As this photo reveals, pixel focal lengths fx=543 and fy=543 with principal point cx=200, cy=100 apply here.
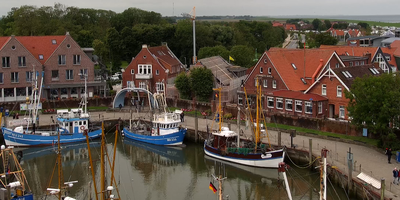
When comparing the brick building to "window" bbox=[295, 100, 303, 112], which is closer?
"window" bbox=[295, 100, 303, 112]

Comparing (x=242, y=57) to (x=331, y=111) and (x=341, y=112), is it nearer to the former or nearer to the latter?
(x=331, y=111)

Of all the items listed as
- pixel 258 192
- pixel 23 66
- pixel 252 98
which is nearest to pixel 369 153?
pixel 258 192

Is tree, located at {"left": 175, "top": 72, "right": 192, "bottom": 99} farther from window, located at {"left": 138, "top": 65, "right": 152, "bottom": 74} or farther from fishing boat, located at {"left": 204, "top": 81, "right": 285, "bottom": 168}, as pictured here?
fishing boat, located at {"left": 204, "top": 81, "right": 285, "bottom": 168}

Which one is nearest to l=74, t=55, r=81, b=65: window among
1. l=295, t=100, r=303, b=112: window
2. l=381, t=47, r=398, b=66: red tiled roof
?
l=295, t=100, r=303, b=112: window

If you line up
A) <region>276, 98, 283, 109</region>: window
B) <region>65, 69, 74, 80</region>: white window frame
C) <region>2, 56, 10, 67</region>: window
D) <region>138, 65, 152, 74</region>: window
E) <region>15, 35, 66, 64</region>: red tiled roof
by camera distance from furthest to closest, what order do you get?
<region>138, 65, 152, 74</region>: window → <region>65, 69, 74, 80</region>: white window frame → <region>15, 35, 66, 64</region>: red tiled roof → <region>2, 56, 10, 67</region>: window → <region>276, 98, 283, 109</region>: window

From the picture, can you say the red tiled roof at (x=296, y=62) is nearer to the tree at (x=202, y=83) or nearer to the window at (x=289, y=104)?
the window at (x=289, y=104)

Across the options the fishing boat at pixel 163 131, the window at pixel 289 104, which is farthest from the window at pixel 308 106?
the fishing boat at pixel 163 131

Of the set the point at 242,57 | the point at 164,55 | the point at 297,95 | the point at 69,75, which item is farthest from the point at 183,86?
the point at 242,57
